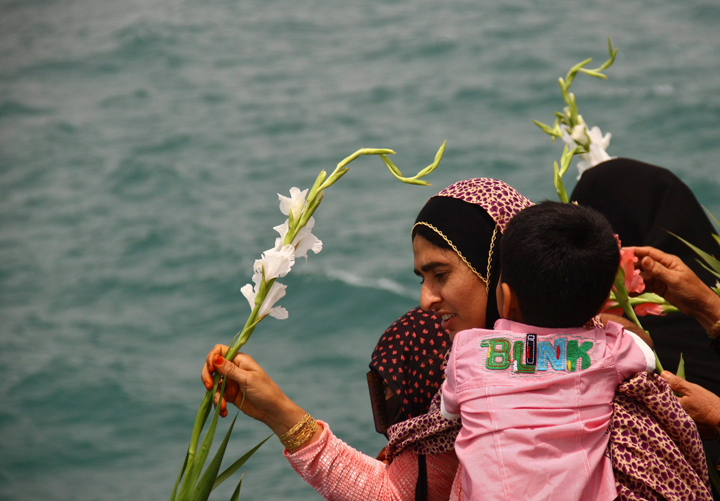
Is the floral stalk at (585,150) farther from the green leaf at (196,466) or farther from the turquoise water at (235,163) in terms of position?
the turquoise water at (235,163)

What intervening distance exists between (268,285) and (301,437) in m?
0.39

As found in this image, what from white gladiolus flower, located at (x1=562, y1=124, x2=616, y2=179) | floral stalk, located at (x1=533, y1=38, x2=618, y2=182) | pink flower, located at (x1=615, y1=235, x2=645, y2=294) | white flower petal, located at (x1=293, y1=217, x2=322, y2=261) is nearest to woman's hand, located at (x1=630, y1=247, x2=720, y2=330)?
pink flower, located at (x1=615, y1=235, x2=645, y2=294)

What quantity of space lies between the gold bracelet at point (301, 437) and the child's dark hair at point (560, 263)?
0.59 metres

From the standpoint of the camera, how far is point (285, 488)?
579 cm

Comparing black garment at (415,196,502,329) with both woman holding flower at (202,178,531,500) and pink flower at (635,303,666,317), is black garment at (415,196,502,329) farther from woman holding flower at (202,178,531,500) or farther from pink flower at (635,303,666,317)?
pink flower at (635,303,666,317)

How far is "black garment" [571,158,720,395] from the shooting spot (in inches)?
95.8

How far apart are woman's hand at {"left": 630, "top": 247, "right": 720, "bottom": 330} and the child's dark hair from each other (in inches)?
22.0

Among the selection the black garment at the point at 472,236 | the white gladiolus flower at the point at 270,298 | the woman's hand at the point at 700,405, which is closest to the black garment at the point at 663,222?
the woman's hand at the point at 700,405

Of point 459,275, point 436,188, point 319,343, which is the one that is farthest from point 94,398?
point 459,275

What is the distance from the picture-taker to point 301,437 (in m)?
1.71

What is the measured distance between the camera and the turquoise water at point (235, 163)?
7133 mm

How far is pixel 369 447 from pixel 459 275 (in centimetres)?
470

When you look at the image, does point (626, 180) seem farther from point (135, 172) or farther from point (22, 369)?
point (135, 172)

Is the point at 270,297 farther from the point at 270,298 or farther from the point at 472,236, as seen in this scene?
the point at 472,236
